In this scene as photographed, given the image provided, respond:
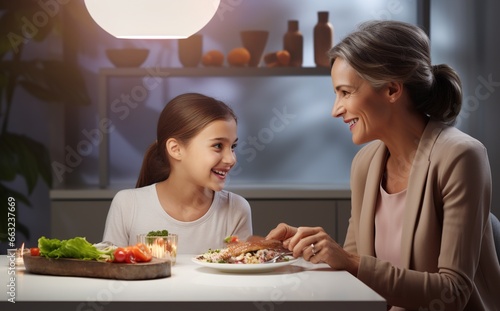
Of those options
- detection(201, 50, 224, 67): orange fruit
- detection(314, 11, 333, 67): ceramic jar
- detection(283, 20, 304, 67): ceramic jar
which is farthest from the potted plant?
detection(314, 11, 333, 67): ceramic jar

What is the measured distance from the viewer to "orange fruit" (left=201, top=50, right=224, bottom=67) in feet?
13.6

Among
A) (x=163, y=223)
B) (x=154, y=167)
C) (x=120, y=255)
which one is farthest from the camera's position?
(x=154, y=167)

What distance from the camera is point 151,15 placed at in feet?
6.26

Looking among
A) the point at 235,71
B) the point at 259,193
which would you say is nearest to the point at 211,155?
the point at 259,193

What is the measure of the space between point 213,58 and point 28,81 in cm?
97

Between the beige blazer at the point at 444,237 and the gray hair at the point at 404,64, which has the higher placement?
the gray hair at the point at 404,64

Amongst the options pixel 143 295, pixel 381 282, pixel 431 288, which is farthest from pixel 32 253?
pixel 431 288

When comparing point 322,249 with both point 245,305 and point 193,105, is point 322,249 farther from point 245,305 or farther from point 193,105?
point 193,105

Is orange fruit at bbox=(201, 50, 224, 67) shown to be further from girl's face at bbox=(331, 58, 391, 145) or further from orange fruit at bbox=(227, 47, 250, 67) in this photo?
girl's face at bbox=(331, 58, 391, 145)

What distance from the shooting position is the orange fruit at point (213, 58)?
4.13 m

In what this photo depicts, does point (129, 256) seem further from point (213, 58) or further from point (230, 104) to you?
point (230, 104)

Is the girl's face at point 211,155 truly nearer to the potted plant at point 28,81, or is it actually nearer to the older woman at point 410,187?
the older woman at point 410,187

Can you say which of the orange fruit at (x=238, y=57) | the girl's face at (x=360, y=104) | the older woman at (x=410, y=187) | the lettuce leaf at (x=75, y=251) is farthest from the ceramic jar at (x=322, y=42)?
the lettuce leaf at (x=75, y=251)

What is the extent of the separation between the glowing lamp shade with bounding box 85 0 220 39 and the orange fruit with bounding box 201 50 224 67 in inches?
85.7
